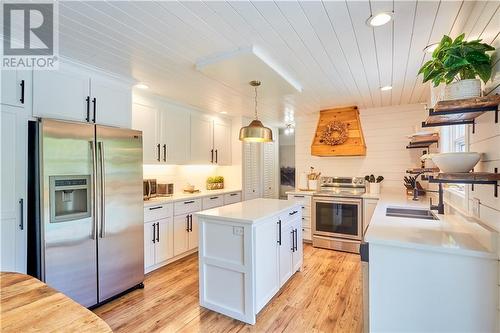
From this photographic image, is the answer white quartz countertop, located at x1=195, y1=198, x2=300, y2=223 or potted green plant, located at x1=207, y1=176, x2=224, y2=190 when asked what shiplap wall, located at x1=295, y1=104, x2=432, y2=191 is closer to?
potted green plant, located at x1=207, y1=176, x2=224, y2=190

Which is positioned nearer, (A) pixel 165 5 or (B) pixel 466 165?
(B) pixel 466 165

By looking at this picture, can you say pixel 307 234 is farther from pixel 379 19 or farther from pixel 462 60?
pixel 462 60

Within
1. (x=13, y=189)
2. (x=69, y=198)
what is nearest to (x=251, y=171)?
(x=69, y=198)

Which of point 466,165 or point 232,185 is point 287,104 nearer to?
point 232,185

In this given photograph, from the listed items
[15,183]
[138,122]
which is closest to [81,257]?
[15,183]

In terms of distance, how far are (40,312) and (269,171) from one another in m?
5.26

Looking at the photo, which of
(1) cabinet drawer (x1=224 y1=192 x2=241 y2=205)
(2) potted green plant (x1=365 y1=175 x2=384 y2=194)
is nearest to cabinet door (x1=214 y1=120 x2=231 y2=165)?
(1) cabinet drawer (x1=224 y1=192 x2=241 y2=205)

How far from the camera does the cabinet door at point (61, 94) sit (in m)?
2.18

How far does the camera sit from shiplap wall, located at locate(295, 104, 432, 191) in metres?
4.07

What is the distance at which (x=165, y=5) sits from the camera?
1.56 metres

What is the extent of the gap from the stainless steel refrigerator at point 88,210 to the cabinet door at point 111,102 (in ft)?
0.91

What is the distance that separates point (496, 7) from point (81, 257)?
3.36 meters

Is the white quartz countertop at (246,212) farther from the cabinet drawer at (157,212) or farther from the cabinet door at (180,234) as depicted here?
the cabinet door at (180,234)

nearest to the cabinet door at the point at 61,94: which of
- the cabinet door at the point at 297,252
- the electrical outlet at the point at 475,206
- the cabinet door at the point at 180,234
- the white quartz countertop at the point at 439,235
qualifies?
the cabinet door at the point at 180,234
